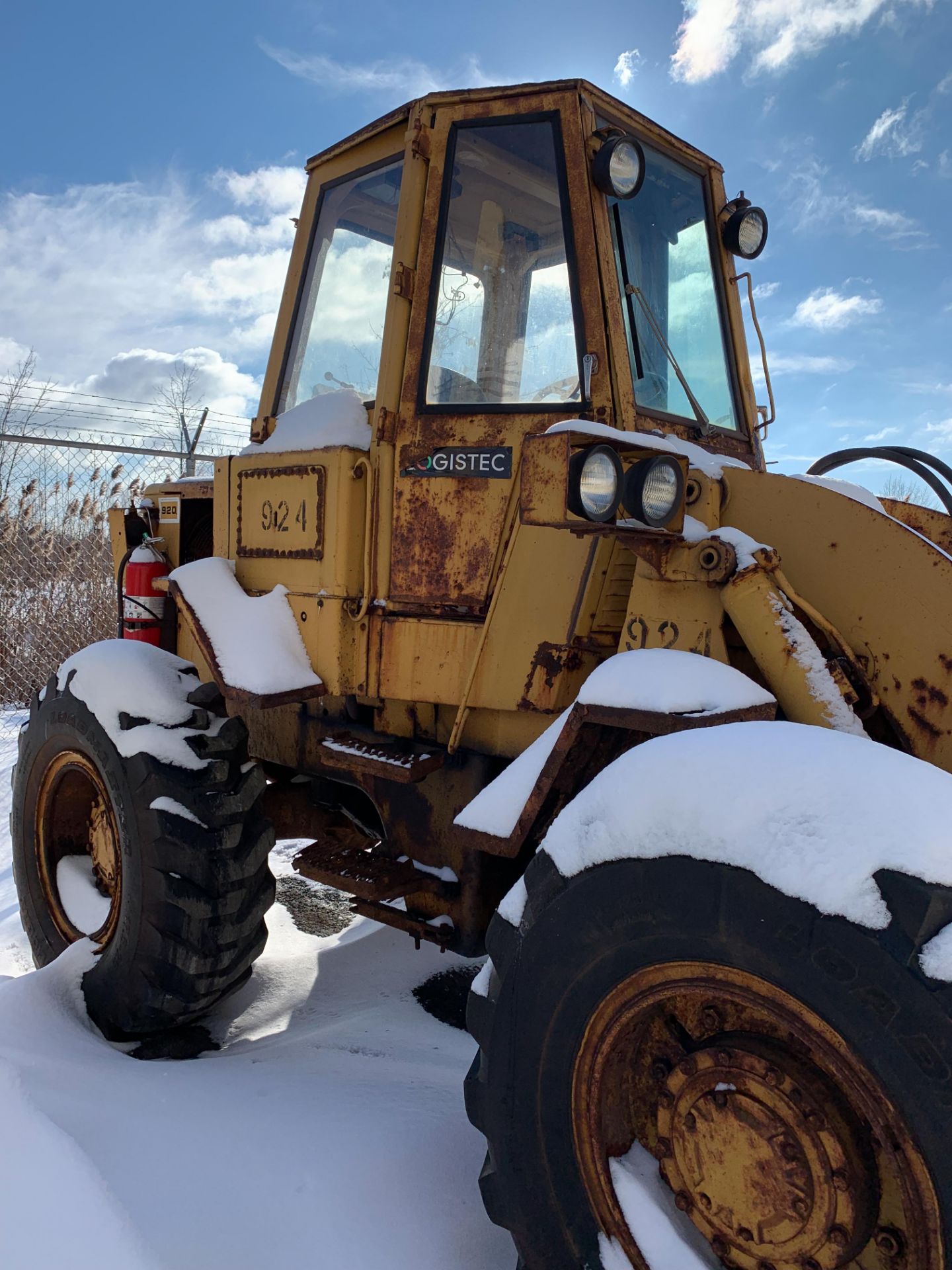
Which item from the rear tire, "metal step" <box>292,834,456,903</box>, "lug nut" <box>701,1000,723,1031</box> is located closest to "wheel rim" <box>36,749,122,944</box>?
the rear tire

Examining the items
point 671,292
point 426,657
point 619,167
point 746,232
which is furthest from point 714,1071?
point 746,232

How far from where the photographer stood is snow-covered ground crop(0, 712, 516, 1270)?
205cm

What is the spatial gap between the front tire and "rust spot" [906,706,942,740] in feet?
2.47

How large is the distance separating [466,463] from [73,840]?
2.27 m

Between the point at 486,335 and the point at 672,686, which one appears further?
the point at 486,335

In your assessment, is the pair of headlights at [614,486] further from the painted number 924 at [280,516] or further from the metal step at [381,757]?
the painted number 924 at [280,516]

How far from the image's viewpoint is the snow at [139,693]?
10.2 ft

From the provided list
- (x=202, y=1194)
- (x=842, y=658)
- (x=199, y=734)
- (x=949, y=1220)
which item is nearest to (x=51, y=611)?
(x=199, y=734)

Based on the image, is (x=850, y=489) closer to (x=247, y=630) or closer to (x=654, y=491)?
(x=654, y=491)

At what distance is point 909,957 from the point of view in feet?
4.51

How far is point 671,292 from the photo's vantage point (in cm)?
318

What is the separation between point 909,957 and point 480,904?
1.71 m

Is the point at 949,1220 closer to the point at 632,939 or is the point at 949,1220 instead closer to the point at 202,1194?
the point at 632,939

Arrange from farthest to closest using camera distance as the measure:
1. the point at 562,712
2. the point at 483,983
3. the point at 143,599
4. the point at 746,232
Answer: the point at 143,599, the point at 746,232, the point at 562,712, the point at 483,983
